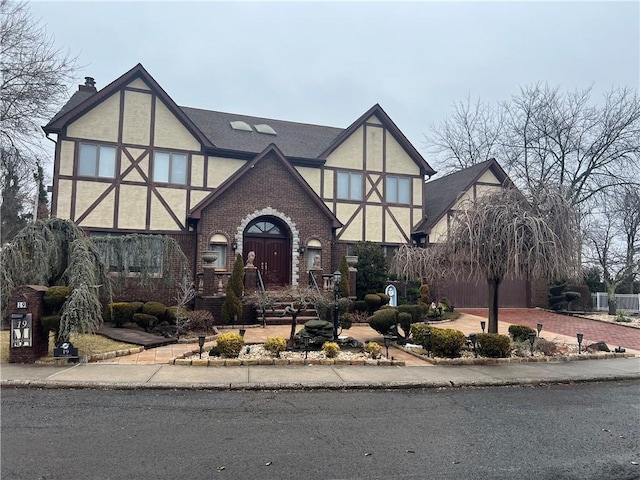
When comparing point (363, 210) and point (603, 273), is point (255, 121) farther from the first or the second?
point (603, 273)

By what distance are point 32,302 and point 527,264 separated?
35.2 feet

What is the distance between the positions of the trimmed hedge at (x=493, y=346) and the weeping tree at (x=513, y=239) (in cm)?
138

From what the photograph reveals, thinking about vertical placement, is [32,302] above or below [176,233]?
below

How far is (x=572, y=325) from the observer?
665 inches

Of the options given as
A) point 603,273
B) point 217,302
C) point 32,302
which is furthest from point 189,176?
point 603,273

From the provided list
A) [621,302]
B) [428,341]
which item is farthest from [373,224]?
[621,302]

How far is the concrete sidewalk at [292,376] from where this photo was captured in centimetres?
732

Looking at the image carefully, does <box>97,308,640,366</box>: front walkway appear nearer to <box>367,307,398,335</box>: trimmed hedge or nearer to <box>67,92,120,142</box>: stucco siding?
<box>367,307,398,335</box>: trimmed hedge

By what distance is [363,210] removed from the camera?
2080 cm

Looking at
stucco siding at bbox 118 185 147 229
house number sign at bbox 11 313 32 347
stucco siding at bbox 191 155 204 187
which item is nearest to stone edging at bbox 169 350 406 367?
house number sign at bbox 11 313 32 347

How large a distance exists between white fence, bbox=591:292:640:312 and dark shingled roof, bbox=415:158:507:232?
8.40 m

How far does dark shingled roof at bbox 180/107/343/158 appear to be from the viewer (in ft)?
66.0

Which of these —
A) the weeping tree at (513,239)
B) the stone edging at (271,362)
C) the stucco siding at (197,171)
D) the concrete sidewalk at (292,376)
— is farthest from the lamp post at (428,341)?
the stucco siding at (197,171)

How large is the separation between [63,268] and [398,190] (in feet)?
49.9
